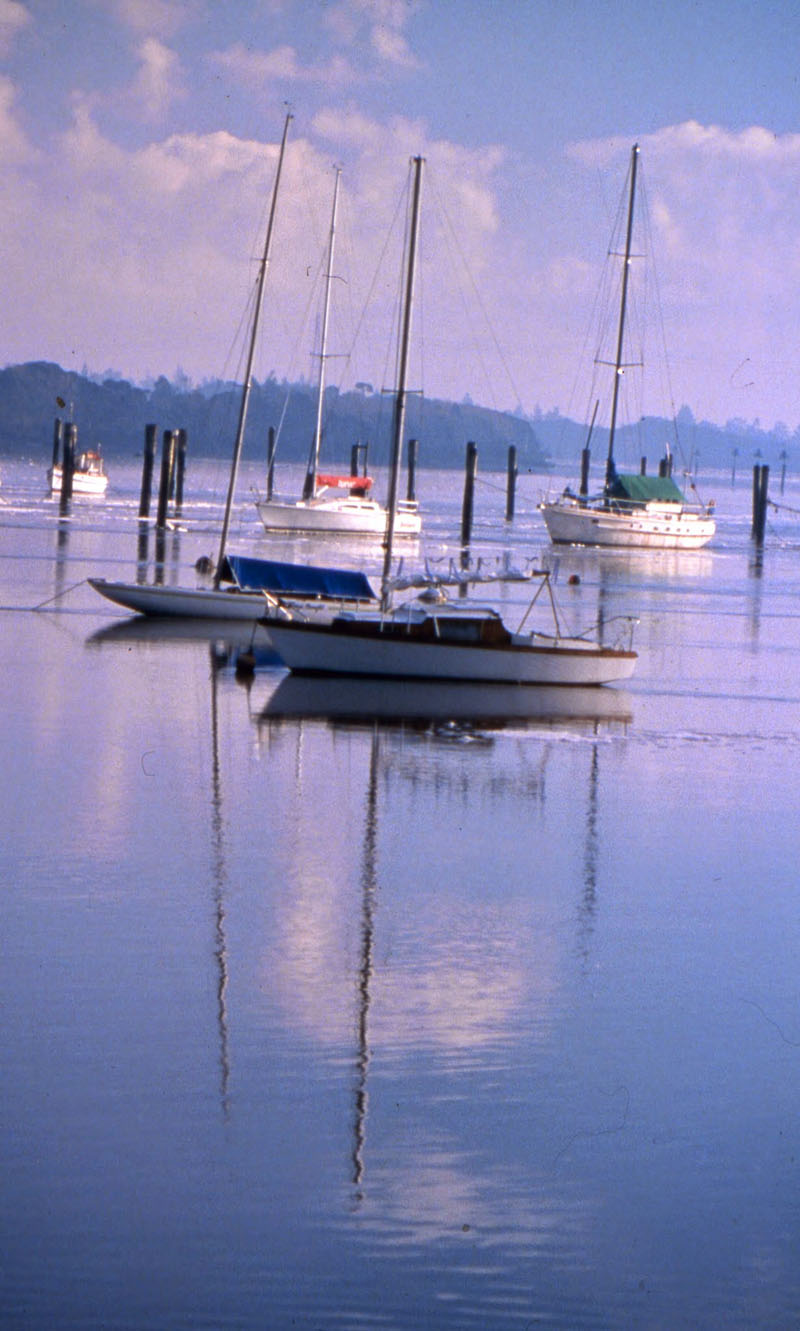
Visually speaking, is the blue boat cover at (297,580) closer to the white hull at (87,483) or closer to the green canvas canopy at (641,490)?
the green canvas canopy at (641,490)

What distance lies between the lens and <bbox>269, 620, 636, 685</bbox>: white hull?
26.3 m

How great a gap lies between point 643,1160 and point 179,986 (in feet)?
11.7

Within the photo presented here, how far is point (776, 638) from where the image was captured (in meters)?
38.2

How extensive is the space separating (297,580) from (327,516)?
44.4 m

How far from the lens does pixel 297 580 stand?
33188 mm

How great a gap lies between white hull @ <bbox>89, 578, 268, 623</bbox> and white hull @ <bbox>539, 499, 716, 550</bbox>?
4506cm

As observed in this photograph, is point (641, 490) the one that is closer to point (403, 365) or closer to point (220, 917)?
point (403, 365)

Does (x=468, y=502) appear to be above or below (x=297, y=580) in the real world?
above

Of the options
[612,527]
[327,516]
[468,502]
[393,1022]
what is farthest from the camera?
[612,527]

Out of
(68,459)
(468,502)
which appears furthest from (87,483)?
(468,502)

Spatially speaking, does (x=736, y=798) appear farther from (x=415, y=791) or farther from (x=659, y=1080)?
(x=659, y=1080)

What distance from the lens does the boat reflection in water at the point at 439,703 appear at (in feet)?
78.1

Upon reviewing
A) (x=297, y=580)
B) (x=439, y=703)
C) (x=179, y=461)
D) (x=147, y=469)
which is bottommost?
(x=439, y=703)

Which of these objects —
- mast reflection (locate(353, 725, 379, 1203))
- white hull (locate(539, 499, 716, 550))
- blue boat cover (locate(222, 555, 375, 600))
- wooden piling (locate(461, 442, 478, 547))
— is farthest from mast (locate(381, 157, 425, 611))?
white hull (locate(539, 499, 716, 550))
